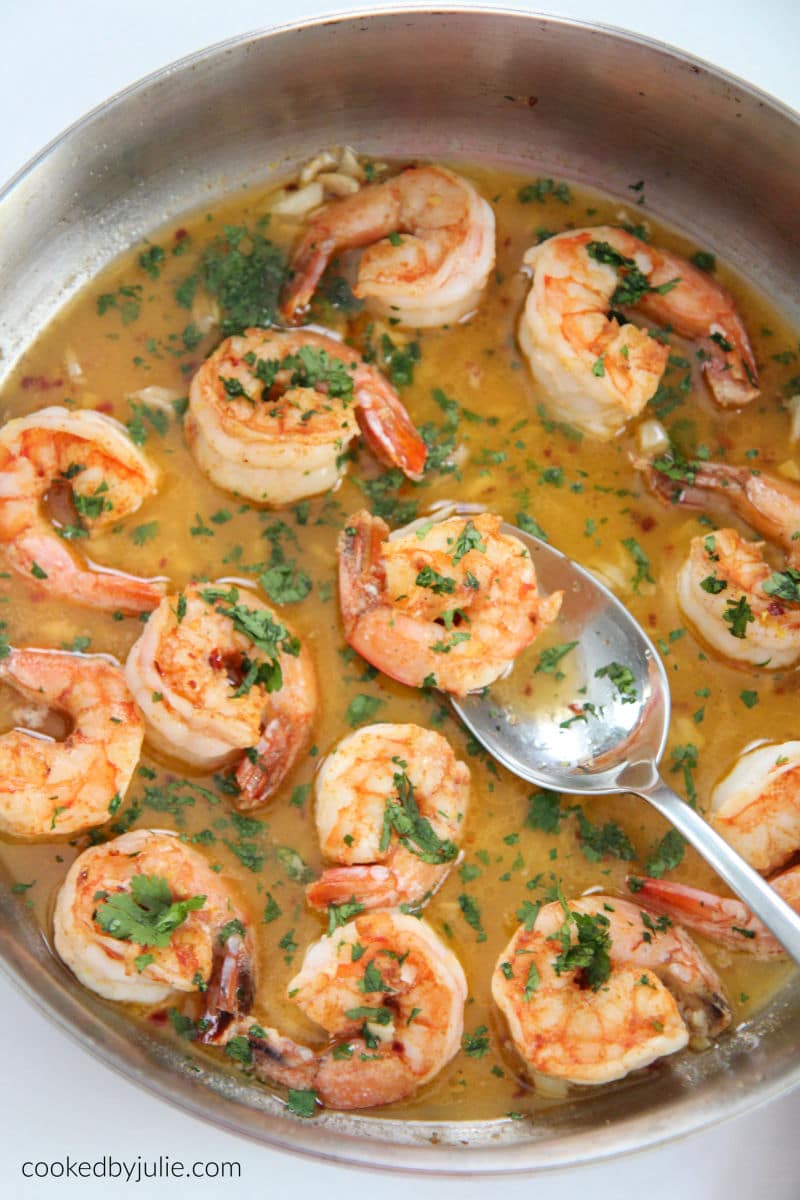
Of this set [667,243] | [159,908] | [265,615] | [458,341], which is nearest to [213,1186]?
[159,908]

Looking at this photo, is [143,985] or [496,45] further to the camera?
[496,45]

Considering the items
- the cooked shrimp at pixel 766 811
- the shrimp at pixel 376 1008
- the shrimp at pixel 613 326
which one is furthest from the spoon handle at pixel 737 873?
A: the shrimp at pixel 613 326

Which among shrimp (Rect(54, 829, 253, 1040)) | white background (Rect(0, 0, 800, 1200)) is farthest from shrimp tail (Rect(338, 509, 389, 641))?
white background (Rect(0, 0, 800, 1200))

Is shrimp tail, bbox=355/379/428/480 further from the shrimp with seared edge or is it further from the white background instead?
the white background

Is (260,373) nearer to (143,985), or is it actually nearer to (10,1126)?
(143,985)

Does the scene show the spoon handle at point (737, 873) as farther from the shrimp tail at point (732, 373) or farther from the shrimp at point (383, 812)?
the shrimp tail at point (732, 373)

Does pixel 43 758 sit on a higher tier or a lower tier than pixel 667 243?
lower

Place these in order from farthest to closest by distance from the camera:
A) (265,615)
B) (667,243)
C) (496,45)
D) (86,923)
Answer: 1. (667,243)
2. (496,45)
3. (265,615)
4. (86,923)

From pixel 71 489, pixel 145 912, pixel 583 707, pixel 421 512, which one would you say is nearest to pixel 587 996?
pixel 583 707
